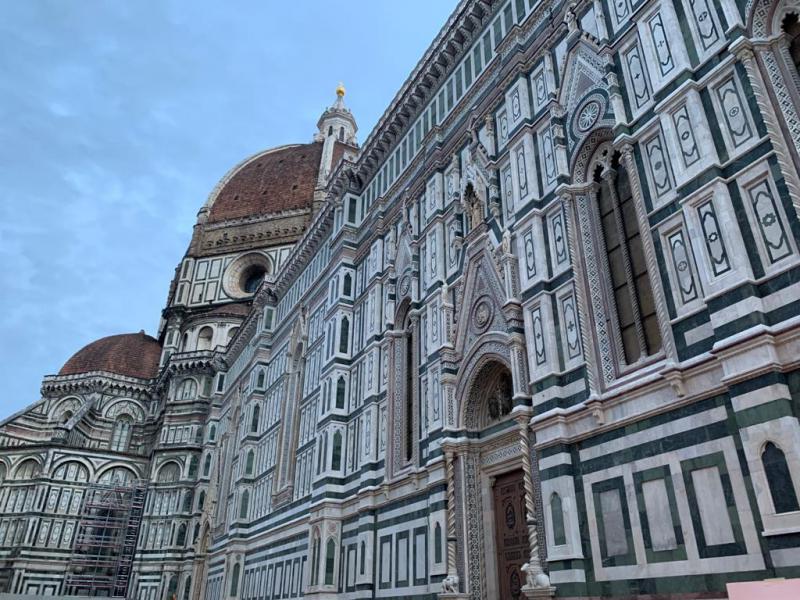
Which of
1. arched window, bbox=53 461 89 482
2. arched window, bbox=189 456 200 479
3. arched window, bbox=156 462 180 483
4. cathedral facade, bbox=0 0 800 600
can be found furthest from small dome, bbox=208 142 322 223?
cathedral facade, bbox=0 0 800 600

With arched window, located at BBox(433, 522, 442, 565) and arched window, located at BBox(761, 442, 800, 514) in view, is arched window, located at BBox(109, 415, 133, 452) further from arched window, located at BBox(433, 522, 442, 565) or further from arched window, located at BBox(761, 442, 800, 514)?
arched window, located at BBox(761, 442, 800, 514)

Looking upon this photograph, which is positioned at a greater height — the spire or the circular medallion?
the spire

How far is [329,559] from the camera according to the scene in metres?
18.3

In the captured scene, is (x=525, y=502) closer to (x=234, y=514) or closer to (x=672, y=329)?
(x=672, y=329)

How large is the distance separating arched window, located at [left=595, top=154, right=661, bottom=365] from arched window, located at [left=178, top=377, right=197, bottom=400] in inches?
1466

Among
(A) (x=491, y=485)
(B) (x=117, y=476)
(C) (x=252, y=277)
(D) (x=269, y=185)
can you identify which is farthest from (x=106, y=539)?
(A) (x=491, y=485)

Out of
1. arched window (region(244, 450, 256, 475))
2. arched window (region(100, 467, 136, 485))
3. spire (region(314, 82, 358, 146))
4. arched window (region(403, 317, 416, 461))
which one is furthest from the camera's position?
spire (region(314, 82, 358, 146))

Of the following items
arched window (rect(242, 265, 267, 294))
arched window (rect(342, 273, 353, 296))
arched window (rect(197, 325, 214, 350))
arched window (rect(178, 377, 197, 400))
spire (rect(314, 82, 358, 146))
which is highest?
spire (rect(314, 82, 358, 146))

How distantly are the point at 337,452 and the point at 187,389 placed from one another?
2720 centimetres

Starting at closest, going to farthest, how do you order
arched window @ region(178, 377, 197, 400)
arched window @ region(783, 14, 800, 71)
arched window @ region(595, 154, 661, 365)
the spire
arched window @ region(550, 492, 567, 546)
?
arched window @ region(783, 14, 800, 71) < arched window @ region(550, 492, 567, 546) < arched window @ region(595, 154, 661, 365) < arched window @ region(178, 377, 197, 400) < the spire

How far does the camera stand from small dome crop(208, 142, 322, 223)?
2272 inches

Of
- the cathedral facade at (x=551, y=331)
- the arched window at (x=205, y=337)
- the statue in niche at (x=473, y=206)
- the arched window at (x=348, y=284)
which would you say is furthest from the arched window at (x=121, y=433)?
the statue in niche at (x=473, y=206)

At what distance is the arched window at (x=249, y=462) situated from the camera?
28766 mm

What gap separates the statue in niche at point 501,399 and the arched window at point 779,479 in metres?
6.19
